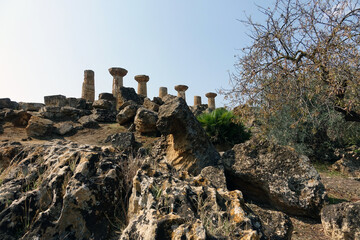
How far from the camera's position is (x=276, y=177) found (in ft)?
17.6

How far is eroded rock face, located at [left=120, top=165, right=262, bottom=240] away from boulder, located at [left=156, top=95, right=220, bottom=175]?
362 centimetres

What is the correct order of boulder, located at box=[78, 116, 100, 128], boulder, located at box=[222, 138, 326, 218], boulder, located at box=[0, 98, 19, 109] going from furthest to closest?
boulder, located at box=[0, 98, 19, 109]
boulder, located at box=[78, 116, 100, 128]
boulder, located at box=[222, 138, 326, 218]

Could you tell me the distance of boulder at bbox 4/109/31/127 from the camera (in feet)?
46.3

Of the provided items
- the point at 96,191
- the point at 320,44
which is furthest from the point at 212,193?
the point at 320,44

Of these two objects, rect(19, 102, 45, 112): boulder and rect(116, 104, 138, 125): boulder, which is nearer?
rect(116, 104, 138, 125): boulder

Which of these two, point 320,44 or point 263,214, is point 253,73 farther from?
point 263,214

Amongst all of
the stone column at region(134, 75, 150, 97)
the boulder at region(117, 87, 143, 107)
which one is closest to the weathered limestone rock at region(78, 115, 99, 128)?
the boulder at region(117, 87, 143, 107)

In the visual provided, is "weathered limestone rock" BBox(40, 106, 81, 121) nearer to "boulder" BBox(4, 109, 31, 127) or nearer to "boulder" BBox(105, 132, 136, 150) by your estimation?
"boulder" BBox(4, 109, 31, 127)

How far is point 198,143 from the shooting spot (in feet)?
21.7

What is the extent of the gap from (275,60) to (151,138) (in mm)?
6408

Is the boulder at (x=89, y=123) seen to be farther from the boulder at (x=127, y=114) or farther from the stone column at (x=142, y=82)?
the stone column at (x=142, y=82)

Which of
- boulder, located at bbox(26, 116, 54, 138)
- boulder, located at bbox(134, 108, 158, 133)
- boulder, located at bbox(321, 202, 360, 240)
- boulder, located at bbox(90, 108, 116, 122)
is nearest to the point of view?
boulder, located at bbox(321, 202, 360, 240)

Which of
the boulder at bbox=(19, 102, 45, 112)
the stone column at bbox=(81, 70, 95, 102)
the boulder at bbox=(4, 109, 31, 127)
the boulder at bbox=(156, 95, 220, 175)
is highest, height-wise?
the stone column at bbox=(81, 70, 95, 102)

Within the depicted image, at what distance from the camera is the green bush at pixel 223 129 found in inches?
442
